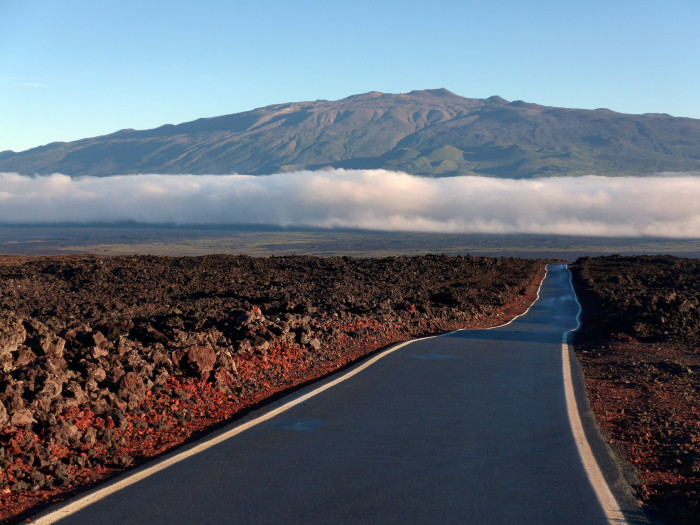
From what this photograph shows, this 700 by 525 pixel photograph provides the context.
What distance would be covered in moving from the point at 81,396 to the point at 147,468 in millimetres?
2174

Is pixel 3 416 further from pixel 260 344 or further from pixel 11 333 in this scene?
pixel 260 344

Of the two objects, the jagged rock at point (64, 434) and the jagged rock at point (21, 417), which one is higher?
the jagged rock at point (21, 417)

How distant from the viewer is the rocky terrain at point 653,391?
716 centimetres

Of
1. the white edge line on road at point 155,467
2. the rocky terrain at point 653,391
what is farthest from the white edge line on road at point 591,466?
the white edge line on road at point 155,467

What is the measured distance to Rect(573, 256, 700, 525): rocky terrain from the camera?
7.16 meters

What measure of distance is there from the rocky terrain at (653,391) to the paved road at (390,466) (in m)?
0.70

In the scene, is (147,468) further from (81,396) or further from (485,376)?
(485,376)

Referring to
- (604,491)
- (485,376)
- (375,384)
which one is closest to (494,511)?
(604,491)

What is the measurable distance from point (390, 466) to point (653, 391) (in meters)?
6.45

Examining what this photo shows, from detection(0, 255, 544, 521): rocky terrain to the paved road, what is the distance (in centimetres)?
106

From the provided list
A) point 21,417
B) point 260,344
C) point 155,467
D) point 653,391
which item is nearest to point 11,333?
point 21,417

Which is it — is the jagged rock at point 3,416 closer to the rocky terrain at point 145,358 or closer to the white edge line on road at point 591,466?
the rocky terrain at point 145,358

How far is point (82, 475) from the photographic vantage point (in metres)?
7.15

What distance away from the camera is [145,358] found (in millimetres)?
10938
